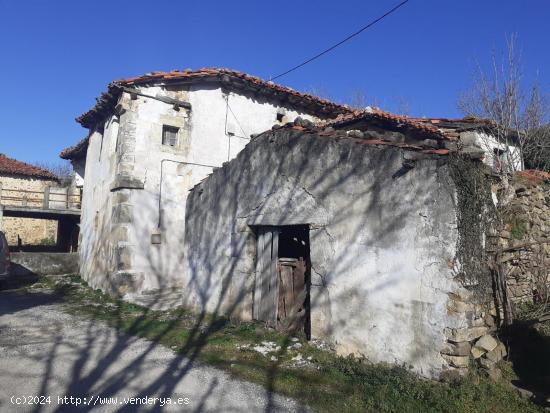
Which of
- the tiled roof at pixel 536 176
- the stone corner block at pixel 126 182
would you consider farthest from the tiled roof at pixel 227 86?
the tiled roof at pixel 536 176

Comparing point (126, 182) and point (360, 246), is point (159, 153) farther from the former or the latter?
point (360, 246)

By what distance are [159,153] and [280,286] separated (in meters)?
6.59

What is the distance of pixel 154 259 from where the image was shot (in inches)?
452

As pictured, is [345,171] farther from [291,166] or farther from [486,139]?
[486,139]

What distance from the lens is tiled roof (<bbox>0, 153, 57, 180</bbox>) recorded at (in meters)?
22.8

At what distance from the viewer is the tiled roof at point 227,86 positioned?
11680 millimetres

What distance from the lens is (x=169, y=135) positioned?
1220 centimetres

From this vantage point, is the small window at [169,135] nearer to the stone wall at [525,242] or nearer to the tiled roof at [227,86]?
the tiled roof at [227,86]

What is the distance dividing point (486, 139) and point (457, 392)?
30.7ft

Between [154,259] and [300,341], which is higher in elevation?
[154,259]

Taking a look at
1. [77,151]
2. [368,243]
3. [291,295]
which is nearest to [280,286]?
[291,295]

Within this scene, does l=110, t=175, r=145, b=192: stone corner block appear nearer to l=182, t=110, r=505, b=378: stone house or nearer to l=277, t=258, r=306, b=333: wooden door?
l=182, t=110, r=505, b=378: stone house

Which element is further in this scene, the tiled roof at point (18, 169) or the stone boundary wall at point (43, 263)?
the tiled roof at point (18, 169)

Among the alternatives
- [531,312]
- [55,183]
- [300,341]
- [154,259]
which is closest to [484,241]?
[531,312]
